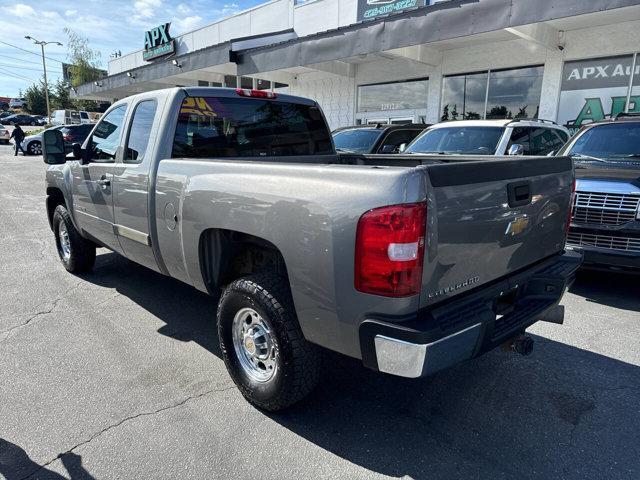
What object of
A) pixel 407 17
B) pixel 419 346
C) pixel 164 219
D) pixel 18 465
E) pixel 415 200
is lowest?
pixel 18 465

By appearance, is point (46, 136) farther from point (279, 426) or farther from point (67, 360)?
point (279, 426)

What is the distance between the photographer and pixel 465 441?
2.65 metres

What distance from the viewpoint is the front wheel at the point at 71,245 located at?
5.39m

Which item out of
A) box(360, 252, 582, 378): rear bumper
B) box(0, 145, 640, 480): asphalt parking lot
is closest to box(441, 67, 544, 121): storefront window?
box(0, 145, 640, 480): asphalt parking lot

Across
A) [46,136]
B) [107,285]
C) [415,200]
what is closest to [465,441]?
[415,200]

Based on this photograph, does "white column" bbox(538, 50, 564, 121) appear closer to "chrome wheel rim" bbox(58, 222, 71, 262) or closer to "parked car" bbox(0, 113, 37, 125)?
"chrome wheel rim" bbox(58, 222, 71, 262)

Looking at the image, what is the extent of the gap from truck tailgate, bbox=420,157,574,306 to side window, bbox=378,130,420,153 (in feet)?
21.6

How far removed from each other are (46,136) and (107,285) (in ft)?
5.70

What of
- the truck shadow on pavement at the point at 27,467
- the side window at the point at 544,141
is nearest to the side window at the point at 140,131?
the truck shadow on pavement at the point at 27,467

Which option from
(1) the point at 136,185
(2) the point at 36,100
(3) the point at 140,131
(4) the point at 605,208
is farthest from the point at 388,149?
(2) the point at 36,100

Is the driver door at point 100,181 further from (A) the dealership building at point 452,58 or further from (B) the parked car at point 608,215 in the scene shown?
(A) the dealership building at point 452,58

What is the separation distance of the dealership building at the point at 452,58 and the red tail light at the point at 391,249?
332 inches

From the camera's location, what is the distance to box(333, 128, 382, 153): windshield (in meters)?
9.69

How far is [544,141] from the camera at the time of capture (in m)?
7.71
